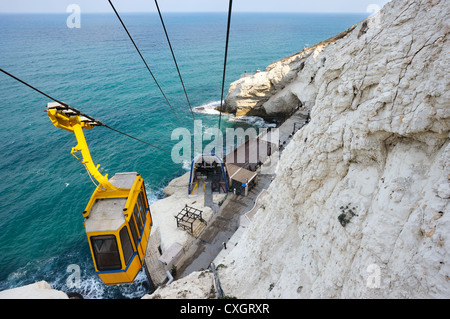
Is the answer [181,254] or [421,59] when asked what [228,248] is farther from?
[421,59]

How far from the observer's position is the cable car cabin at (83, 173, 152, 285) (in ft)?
31.9

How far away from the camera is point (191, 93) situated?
5762cm

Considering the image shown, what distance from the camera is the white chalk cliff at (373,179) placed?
487 centimetres

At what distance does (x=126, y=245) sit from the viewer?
34.0ft

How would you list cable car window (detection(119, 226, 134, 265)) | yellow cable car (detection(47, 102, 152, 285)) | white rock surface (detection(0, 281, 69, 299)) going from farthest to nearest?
white rock surface (detection(0, 281, 69, 299)) < cable car window (detection(119, 226, 134, 265)) < yellow cable car (detection(47, 102, 152, 285))

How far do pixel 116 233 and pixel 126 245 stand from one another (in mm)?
1149

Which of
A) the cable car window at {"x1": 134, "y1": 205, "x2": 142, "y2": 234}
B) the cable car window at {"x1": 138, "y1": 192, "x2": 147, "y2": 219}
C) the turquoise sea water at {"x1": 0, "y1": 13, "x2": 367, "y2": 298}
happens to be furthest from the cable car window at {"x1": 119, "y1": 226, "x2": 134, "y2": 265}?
the turquoise sea water at {"x1": 0, "y1": 13, "x2": 367, "y2": 298}

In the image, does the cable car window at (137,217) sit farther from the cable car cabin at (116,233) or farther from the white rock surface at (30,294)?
→ the white rock surface at (30,294)

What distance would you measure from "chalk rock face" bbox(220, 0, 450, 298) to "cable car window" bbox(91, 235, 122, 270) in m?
5.77

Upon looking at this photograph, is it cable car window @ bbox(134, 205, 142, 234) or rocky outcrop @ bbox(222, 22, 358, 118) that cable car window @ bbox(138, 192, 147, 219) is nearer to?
cable car window @ bbox(134, 205, 142, 234)

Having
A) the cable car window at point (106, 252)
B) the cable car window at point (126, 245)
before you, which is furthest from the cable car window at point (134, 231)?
the cable car window at point (106, 252)

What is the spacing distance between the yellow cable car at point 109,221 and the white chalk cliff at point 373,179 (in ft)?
17.9
